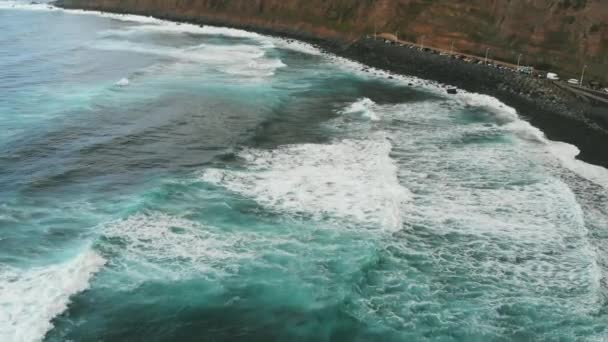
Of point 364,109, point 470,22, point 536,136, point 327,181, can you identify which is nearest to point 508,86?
point 536,136

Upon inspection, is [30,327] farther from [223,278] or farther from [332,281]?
[332,281]

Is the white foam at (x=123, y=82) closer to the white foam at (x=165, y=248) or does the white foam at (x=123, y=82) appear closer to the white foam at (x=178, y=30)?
the white foam at (x=165, y=248)

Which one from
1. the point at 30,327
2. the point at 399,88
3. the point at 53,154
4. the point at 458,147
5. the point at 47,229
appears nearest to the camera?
the point at 30,327

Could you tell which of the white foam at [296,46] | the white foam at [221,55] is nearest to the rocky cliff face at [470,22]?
the white foam at [296,46]

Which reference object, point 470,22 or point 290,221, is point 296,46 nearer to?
point 470,22

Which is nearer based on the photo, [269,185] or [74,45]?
[269,185]

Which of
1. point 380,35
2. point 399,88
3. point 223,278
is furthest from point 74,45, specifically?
point 223,278
